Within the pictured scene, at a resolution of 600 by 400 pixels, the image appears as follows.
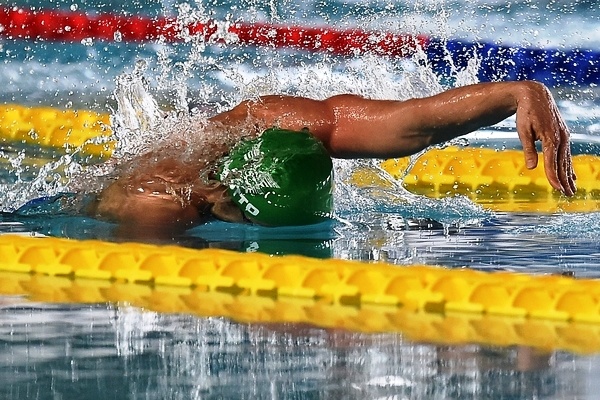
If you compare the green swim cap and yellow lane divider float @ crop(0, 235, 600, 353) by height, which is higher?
the green swim cap

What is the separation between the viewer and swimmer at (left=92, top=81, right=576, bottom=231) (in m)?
3.04

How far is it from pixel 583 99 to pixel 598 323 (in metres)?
4.52

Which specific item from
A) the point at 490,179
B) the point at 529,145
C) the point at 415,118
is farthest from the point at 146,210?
the point at 490,179

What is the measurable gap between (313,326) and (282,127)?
48.0 inches

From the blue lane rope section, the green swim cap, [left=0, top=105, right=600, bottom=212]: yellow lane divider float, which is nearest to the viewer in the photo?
the green swim cap

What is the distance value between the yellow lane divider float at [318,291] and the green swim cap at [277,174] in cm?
49

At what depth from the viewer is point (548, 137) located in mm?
2631

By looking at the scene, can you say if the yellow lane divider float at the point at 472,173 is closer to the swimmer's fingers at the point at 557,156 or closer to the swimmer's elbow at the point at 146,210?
the swimmer's elbow at the point at 146,210

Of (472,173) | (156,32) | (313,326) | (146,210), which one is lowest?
(313,326)

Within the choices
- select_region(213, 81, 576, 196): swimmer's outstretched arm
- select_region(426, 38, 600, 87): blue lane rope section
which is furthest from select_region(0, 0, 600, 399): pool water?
select_region(213, 81, 576, 196): swimmer's outstretched arm

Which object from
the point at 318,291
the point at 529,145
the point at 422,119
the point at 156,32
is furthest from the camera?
the point at 156,32

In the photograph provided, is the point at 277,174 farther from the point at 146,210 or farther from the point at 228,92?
the point at 228,92

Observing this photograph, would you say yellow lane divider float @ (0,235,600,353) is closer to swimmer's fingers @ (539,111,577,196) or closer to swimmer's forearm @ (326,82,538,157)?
swimmer's fingers @ (539,111,577,196)

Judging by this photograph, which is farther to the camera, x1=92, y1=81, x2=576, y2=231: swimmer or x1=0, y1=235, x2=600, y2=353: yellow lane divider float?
x1=92, y1=81, x2=576, y2=231: swimmer
